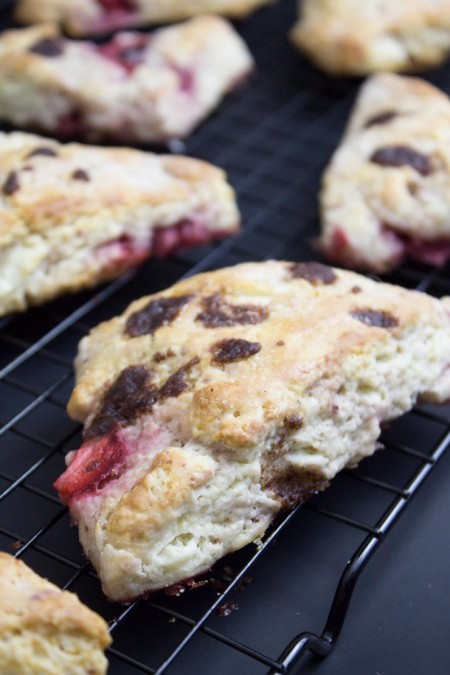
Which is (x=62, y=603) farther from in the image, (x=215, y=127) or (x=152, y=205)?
(x=215, y=127)

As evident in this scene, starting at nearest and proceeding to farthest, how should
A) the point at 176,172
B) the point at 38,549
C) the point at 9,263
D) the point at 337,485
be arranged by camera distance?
the point at 38,549, the point at 337,485, the point at 9,263, the point at 176,172

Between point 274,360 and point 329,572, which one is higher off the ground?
point 274,360

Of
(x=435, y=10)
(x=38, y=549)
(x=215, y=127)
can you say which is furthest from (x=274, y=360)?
(x=435, y=10)

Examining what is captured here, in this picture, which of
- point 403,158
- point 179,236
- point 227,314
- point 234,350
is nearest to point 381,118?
point 403,158

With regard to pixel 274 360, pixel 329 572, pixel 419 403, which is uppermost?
pixel 274 360

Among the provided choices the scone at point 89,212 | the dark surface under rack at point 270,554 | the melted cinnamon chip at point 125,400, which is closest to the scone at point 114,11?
the scone at point 89,212

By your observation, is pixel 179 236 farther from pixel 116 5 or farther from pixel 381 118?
pixel 116 5
